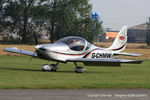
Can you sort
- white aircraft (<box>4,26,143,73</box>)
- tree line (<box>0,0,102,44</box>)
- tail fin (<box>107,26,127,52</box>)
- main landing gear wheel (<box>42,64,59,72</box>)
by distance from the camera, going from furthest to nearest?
tree line (<box>0,0,102,44</box>) → tail fin (<box>107,26,127,52</box>) → main landing gear wheel (<box>42,64,59,72</box>) → white aircraft (<box>4,26,143,73</box>)

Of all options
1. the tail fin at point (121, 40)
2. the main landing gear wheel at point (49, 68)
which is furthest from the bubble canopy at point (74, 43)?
the tail fin at point (121, 40)

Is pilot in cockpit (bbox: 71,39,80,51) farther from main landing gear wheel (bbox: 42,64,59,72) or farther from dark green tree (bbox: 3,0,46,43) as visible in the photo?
dark green tree (bbox: 3,0,46,43)

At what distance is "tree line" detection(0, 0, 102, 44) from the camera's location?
3265 inches

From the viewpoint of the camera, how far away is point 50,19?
281ft

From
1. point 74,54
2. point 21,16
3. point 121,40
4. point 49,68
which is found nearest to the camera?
point 49,68

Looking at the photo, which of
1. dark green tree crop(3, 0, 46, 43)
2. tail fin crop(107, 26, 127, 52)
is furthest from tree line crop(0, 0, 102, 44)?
tail fin crop(107, 26, 127, 52)

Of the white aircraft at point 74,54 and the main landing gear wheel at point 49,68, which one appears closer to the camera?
the white aircraft at point 74,54

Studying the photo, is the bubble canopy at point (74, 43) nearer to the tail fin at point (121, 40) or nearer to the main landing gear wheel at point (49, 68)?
the main landing gear wheel at point (49, 68)

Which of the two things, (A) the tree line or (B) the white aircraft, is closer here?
(B) the white aircraft

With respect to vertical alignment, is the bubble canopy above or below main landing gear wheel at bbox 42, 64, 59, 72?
above

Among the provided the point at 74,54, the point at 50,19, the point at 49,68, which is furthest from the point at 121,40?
the point at 50,19

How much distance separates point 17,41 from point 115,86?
69401 mm

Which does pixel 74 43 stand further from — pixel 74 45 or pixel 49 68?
pixel 49 68

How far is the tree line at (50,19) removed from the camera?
82.9 meters
